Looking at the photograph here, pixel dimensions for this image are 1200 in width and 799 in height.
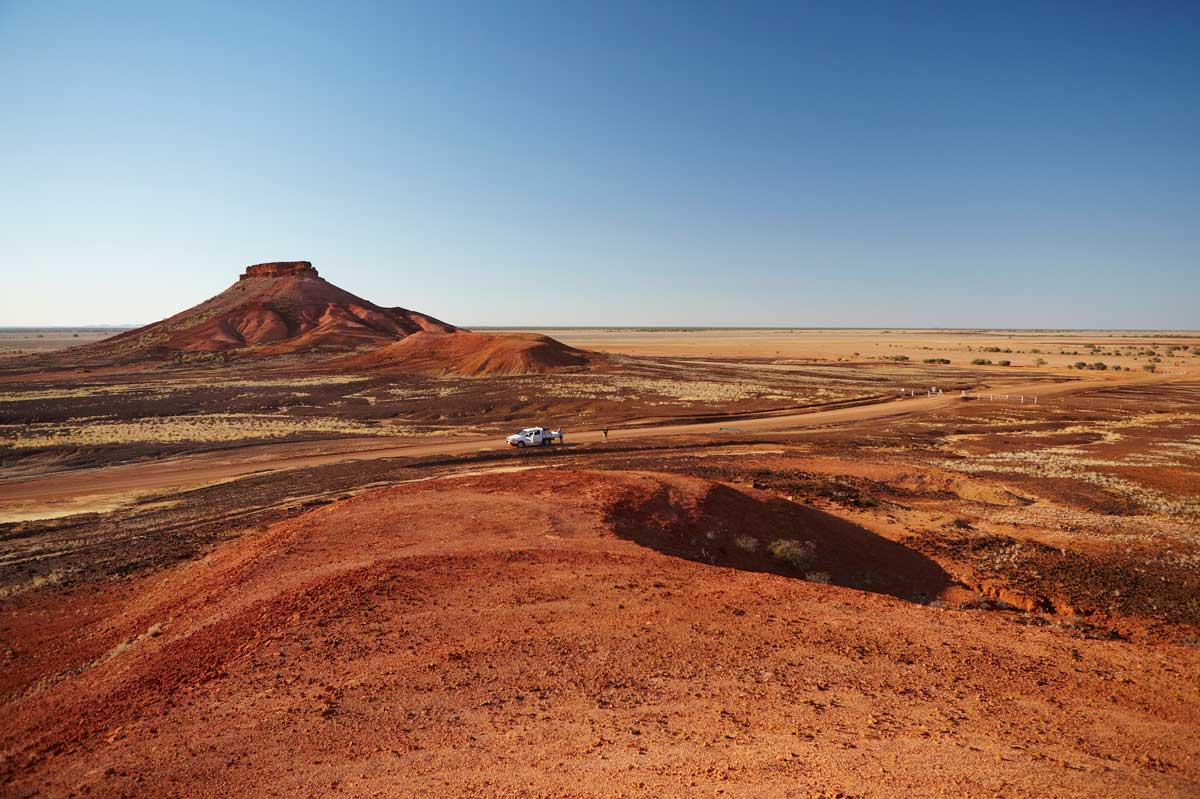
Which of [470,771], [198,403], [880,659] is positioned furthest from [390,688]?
Result: [198,403]

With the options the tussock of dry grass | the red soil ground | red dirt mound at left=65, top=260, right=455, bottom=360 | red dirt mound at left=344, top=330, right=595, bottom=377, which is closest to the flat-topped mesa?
red dirt mound at left=65, top=260, right=455, bottom=360

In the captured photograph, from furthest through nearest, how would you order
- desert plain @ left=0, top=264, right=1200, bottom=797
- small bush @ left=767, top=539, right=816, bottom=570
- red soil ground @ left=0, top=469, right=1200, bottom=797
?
small bush @ left=767, top=539, right=816, bottom=570, desert plain @ left=0, top=264, right=1200, bottom=797, red soil ground @ left=0, top=469, right=1200, bottom=797

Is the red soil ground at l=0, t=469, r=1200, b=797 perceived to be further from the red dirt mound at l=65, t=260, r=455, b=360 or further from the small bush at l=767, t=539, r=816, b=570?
the red dirt mound at l=65, t=260, r=455, b=360

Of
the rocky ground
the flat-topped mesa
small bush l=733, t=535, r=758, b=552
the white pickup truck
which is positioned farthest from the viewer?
the flat-topped mesa

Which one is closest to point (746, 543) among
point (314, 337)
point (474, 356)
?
point (474, 356)

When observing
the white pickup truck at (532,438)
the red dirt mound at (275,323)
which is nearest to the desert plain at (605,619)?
the white pickup truck at (532,438)

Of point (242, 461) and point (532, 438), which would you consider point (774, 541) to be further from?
point (242, 461)

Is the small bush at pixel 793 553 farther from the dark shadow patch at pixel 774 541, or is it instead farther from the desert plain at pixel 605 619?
the desert plain at pixel 605 619

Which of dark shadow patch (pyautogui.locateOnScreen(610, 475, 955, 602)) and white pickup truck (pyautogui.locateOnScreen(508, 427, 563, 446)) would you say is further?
white pickup truck (pyautogui.locateOnScreen(508, 427, 563, 446))
